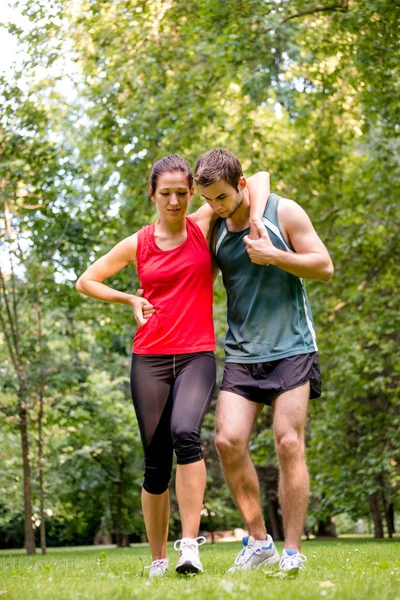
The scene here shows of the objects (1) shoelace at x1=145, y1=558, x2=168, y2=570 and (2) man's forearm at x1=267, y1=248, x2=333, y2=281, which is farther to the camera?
(1) shoelace at x1=145, y1=558, x2=168, y2=570

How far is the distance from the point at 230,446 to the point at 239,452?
0.07 metres

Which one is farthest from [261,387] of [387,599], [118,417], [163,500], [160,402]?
[118,417]

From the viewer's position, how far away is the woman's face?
4535mm

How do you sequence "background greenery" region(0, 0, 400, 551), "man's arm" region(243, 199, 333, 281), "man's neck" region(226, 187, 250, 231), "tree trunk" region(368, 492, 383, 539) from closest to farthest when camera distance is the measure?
"man's arm" region(243, 199, 333, 281), "man's neck" region(226, 187, 250, 231), "background greenery" region(0, 0, 400, 551), "tree trunk" region(368, 492, 383, 539)

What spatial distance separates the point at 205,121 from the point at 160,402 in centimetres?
999

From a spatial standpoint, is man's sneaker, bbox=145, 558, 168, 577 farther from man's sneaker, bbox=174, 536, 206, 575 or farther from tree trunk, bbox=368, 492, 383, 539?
tree trunk, bbox=368, 492, 383, 539

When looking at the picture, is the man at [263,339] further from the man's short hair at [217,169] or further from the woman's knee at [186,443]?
the woman's knee at [186,443]

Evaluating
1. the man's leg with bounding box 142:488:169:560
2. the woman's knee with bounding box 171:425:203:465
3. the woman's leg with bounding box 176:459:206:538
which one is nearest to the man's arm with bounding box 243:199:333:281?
the woman's knee with bounding box 171:425:203:465

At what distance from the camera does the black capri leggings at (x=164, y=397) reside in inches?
172

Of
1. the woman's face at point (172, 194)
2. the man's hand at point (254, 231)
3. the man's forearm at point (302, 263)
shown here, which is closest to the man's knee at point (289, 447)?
the man's forearm at point (302, 263)

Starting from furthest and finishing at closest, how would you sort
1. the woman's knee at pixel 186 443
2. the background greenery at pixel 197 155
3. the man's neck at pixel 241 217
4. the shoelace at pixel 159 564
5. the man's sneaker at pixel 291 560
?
1. the background greenery at pixel 197 155
2. the man's neck at pixel 241 217
3. the shoelace at pixel 159 564
4. the woman's knee at pixel 186 443
5. the man's sneaker at pixel 291 560

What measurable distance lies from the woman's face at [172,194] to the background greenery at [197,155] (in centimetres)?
769

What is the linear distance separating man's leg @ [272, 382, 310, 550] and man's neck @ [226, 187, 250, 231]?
1010 mm

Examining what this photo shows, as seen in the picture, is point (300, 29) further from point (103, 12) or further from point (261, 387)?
point (261, 387)
